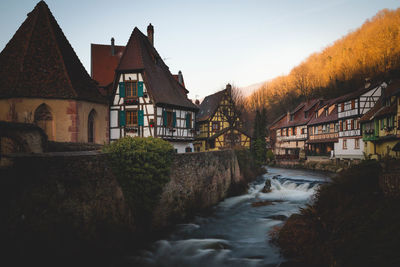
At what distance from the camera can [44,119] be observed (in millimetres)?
17578

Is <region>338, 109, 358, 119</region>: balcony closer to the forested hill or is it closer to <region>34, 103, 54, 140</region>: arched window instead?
the forested hill

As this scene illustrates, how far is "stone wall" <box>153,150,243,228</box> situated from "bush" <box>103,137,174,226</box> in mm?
749

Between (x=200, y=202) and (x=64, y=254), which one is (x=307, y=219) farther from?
(x=64, y=254)

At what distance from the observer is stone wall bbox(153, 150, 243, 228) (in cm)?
1220

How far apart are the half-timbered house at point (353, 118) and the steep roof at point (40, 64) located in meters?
29.3

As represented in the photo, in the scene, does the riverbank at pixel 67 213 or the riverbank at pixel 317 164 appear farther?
the riverbank at pixel 317 164

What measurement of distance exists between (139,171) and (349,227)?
739cm

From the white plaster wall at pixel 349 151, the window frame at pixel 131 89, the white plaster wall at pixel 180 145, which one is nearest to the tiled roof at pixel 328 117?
the white plaster wall at pixel 349 151

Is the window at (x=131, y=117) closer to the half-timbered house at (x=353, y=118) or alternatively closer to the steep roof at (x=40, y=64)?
the steep roof at (x=40, y=64)

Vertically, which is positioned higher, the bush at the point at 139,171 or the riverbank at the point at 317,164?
the bush at the point at 139,171

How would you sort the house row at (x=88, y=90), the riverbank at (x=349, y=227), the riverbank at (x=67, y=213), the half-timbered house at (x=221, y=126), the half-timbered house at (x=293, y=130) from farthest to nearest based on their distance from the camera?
the half-timbered house at (x=293, y=130)
the half-timbered house at (x=221, y=126)
the house row at (x=88, y=90)
the riverbank at (x=67, y=213)
the riverbank at (x=349, y=227)

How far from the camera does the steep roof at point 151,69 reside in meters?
22.7

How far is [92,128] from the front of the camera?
20.6 meters

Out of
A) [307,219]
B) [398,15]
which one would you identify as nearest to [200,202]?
[307,219]
